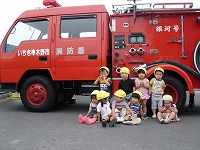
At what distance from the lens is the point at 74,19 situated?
6.67m

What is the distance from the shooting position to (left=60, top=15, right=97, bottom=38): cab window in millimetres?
6566

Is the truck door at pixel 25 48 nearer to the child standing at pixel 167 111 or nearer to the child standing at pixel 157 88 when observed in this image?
the child standing at pixel 157 88

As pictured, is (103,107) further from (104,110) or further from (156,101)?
(156,101)

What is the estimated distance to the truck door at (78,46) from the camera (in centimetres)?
643

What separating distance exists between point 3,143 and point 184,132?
307 cm

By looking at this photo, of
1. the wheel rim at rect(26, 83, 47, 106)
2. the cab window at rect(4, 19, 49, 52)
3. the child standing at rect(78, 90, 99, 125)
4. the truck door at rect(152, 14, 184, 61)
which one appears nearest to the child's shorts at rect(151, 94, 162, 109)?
the truck door at rect(152, 14, 184, 61)

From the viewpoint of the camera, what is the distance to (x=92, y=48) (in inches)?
253

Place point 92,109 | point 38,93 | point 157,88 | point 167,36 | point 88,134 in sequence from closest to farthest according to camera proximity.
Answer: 1. point 88,134
2. point 92,109
3. point 157,88
4. point 167,36
5. point 38,93

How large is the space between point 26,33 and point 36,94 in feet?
5.18

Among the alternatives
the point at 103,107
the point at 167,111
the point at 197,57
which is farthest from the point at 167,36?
the point at 103,107

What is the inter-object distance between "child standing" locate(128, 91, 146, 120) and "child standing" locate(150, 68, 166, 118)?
34cm

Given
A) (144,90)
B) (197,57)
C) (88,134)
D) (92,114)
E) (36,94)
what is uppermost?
(197,57)

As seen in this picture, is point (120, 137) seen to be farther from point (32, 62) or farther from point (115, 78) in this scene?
point (32, 62)

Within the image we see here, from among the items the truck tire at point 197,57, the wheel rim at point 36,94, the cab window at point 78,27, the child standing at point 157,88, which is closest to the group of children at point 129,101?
the child standing at point 157,88
